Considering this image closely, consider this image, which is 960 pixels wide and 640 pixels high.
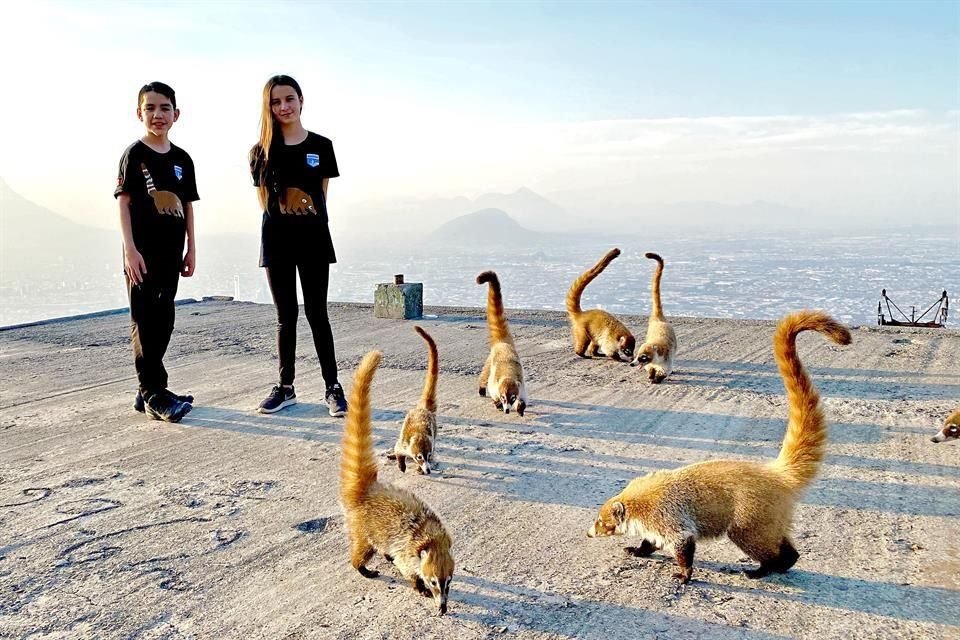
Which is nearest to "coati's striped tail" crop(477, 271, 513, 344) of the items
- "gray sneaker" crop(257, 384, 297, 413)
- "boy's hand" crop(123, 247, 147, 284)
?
"gray sneaker" crop(257, 384, 297, 413)

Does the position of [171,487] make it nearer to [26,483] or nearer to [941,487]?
[26,483]

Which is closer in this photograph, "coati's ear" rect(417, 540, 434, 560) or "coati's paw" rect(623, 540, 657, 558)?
"coati's ear" rect(417, 540, 434, 560)

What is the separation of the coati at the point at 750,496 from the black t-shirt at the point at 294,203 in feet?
10.4

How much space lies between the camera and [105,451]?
4.48 metres

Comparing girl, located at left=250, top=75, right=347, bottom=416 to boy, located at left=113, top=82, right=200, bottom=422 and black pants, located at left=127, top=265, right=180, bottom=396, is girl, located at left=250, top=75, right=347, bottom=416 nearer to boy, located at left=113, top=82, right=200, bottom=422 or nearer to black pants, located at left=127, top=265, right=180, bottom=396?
boy, located at left=113, top=82, right=200, bottom=422

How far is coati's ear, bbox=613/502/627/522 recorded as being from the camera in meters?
2.88

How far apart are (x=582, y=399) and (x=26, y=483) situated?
383cm

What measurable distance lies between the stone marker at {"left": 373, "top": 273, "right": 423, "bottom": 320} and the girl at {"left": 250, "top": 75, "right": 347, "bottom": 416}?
4680mm

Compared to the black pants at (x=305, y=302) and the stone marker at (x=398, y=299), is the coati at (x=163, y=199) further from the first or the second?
the stone marker at (x=398, y=299)

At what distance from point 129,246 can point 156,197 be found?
0.40m

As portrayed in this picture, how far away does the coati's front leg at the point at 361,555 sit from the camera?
2829mm

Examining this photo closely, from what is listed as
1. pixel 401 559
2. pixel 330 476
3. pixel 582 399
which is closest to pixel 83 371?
pixel 330 476

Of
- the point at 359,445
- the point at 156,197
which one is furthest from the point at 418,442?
the point at 156,197

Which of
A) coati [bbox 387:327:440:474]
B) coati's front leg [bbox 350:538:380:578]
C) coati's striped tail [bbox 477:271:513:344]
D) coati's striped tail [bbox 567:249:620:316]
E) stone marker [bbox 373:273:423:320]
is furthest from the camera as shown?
stone marker [bbox 373:273:423:320]
